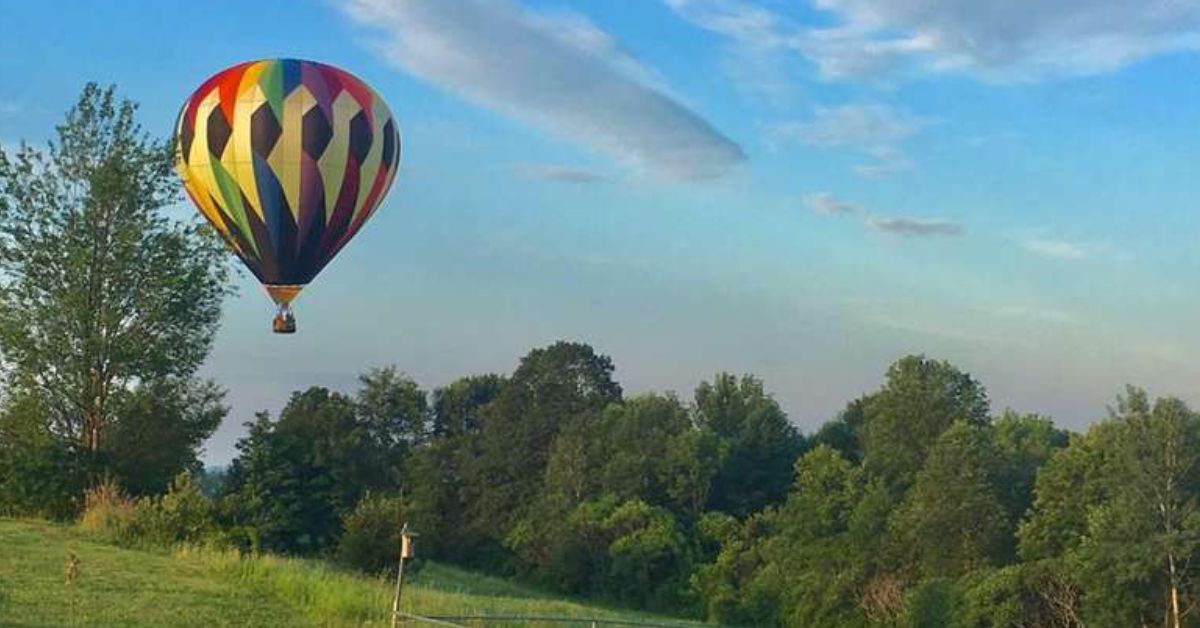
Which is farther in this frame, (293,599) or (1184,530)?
(1184,530)

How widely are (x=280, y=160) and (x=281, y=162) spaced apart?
52 millimetres

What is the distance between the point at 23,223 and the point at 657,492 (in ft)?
174

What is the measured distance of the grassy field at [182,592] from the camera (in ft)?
58.9

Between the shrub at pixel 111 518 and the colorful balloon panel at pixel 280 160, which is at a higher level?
the colorful balloon panel at pixel 280 160

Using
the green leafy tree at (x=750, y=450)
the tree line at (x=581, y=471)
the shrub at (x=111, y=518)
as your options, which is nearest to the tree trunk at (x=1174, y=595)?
the tree line at (x=581, y=471)

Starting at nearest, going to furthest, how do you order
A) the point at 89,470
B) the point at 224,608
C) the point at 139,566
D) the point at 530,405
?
the point at 224,608 < the point at 139,566 < the point at 89,470 < the point at 530,405

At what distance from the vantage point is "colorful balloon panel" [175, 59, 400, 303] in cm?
3225

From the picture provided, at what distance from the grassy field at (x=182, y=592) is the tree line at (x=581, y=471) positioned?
3030 mm

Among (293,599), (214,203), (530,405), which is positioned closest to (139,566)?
(293,599)

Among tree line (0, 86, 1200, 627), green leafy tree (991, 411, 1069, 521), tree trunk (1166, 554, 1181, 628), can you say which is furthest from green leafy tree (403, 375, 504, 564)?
tree trunk (1166, 554, 1181, 628)

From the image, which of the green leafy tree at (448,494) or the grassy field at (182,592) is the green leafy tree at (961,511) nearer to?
the green leafy tree at (448,494)

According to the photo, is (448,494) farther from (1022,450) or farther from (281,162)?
(281,162)

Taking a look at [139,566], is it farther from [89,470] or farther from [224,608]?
[89,470]

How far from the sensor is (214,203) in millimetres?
32625
